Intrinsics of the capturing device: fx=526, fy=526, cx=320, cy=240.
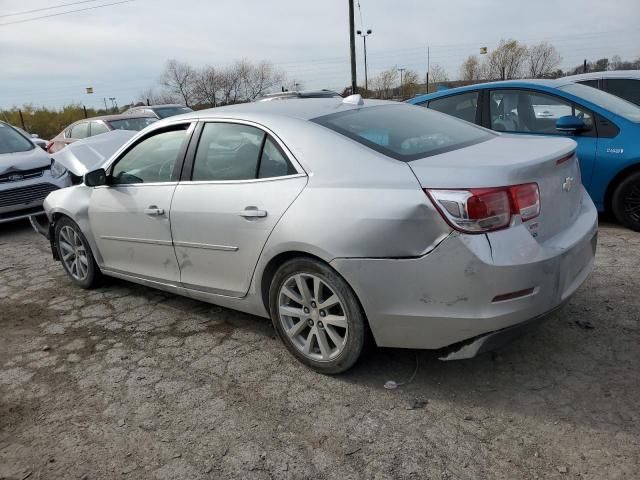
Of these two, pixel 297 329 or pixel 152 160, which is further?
pixel 152 160

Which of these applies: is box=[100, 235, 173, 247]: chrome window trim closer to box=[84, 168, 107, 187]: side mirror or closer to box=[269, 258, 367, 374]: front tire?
box=[84, 168, 107, 187]: side mirror

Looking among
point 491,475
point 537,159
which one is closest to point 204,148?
point 537,159

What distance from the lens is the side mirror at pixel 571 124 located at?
16.9ft

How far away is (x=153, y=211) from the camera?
12.0 feet

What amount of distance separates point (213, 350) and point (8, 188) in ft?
17.3

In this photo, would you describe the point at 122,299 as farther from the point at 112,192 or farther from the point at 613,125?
the point at 613,125

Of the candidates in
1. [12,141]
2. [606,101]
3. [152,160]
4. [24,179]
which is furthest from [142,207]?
[12,141]

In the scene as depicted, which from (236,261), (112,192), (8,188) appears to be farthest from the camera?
(8,188)

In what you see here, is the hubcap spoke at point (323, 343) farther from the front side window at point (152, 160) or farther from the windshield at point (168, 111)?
the windshield at point (168, 111)

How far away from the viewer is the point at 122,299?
4457 millimetres

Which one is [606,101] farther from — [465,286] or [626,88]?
[465,286]

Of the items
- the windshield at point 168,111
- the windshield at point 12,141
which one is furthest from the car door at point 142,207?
the windshield at point 168,111

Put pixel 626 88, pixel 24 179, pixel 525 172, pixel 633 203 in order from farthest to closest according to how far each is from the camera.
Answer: pixel 626 88
pixel 24 179
pixel 633 203
pixel 525 172

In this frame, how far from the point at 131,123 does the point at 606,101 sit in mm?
9552
